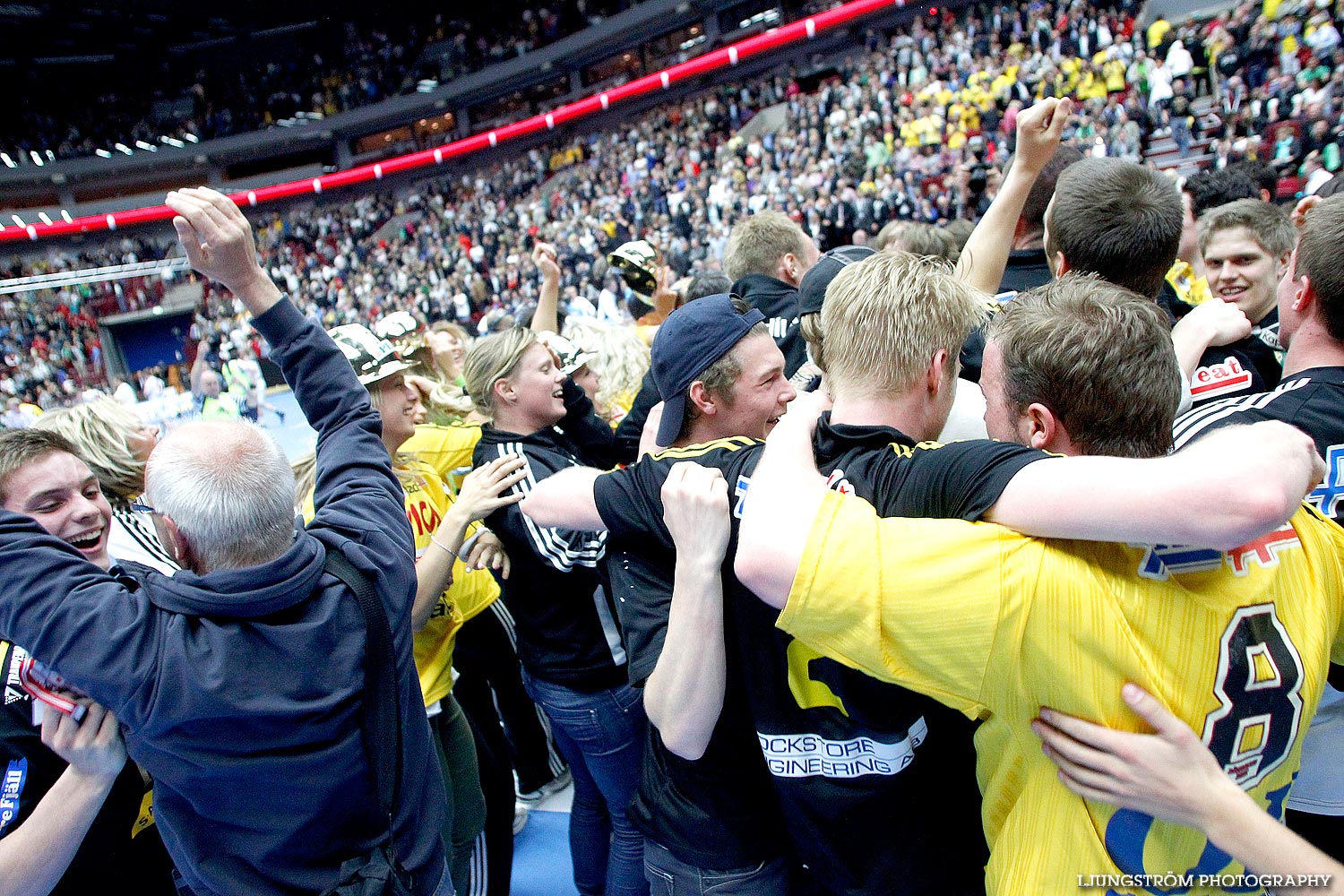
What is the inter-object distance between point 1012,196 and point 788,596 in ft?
5.65

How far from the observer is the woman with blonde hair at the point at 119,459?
6.84ft

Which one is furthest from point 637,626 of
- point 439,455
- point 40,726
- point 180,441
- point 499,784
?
point 439,455

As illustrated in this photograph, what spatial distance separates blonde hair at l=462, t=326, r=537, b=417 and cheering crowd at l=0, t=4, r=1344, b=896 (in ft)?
0.07

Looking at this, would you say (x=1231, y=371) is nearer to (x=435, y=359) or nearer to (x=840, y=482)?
(x=840, y=482)

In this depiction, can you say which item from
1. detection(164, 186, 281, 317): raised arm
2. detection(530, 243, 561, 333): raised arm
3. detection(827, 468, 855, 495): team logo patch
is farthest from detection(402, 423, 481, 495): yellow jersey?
detection(827, 468, 855, 495): team logo patch

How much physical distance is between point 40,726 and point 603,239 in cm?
2141

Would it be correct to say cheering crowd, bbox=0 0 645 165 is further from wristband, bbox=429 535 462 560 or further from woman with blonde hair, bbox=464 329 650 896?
wristband, bbox=429 535 462 560

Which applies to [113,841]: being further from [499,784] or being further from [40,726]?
[499,784]

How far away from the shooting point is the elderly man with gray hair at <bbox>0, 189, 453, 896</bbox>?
1.40 m

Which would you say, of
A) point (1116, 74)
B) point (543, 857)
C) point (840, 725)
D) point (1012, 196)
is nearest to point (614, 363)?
point (1012, 196)

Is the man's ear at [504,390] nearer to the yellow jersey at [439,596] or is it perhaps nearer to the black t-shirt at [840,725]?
the yellow jersey at [439,596]

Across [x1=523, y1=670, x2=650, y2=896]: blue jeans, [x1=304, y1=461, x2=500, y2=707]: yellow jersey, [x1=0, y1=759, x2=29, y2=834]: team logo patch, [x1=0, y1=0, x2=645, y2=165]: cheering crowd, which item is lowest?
[x1=523, y1=670, x2=650, y2=896]: blue jeans

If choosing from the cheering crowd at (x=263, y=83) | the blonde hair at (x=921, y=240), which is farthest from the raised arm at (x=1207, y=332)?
the cheering crowd at (x=263, y=83)

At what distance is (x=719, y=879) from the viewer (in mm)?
1676
